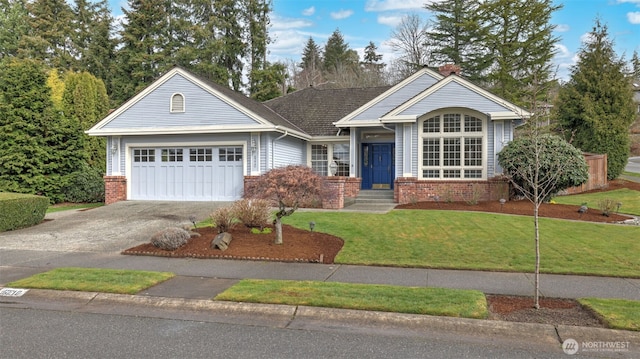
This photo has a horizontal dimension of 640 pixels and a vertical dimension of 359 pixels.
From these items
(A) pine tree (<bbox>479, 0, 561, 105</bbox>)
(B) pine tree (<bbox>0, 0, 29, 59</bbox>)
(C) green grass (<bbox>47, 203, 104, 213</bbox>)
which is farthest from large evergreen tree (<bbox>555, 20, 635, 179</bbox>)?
(B) pine tree (<bbox>0, 0, 29, 59</bbox>)

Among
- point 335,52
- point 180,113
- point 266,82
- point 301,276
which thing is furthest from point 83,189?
point 335,52

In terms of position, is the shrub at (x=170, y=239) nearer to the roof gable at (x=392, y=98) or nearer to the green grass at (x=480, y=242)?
the green grass at (x=480, y=242)

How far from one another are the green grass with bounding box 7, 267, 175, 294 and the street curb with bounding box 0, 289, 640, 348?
14cm

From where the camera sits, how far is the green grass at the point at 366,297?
5111 mm

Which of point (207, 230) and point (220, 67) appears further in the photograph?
point (220, 67)

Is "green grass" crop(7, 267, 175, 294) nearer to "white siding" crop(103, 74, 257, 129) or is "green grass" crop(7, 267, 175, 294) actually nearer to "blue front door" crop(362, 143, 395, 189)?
"white siding" crop(103, 74, 257, 129)

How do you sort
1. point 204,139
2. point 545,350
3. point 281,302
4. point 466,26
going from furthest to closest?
point 466,26
point 204,139
point 281,302
point 545,350

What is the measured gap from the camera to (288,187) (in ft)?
28.4

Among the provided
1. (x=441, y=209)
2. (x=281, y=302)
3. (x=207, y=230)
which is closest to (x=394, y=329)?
(x=281, y=302)

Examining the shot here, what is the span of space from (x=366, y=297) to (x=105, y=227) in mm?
9530

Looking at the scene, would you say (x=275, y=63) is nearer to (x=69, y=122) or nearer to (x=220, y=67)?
(x=220, y=67)

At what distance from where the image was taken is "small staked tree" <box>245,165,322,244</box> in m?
8.61

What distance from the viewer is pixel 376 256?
823 cm

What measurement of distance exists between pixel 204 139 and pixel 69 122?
23.5 ft
